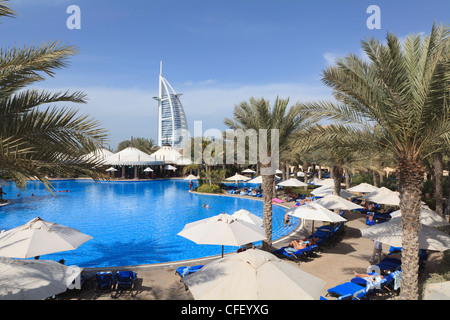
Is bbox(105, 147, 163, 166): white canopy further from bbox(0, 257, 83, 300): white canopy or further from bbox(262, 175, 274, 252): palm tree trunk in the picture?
bbox(0, 257, 83, 300): white canopy

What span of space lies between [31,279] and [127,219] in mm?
14948

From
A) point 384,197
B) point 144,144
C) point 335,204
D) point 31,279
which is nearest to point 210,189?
point 384,197

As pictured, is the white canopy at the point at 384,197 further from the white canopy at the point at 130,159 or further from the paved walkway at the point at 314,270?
the white canopy at the point at 130,159

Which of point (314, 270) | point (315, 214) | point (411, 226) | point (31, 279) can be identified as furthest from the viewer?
point (315, 214)

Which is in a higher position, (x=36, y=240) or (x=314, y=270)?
(x=36, y=240)

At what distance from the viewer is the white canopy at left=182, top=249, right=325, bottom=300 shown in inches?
176

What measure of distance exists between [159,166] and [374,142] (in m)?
48.1

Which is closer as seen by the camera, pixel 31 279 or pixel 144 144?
pixel 31 279

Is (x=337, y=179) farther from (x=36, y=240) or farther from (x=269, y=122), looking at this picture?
(x=36, y=240)

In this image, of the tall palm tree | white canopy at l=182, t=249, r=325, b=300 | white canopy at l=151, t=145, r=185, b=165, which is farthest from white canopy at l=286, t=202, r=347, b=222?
the tall palm tree

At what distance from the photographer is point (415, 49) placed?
6.97 m

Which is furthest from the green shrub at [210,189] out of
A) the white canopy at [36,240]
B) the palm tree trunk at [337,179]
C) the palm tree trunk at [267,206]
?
→ the white canopy at [36,240]

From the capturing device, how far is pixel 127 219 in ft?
64.9
